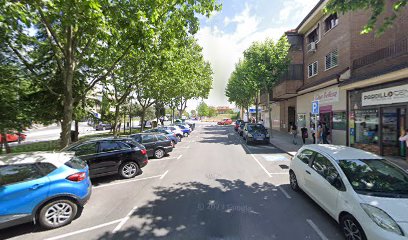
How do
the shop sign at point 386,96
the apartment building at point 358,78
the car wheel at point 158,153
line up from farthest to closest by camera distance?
the car wheel at point 158,153 → the apartment building at point 358,78 → the shop sign at point 386,96

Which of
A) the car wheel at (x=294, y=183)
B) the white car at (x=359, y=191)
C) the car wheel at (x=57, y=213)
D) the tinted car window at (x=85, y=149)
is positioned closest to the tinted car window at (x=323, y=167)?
the white car at (x=359, y=191)

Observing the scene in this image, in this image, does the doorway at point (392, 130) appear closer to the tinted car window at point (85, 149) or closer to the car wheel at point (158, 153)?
the car wheel at point (158, 153)

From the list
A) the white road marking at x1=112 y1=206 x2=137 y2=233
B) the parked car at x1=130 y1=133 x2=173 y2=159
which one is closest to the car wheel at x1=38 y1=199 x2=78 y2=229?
the white road marking at x1=112 y1=206 x2=137 y2=233

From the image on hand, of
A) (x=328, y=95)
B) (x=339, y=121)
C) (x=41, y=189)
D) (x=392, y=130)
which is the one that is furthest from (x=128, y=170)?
(x=328, y=95)

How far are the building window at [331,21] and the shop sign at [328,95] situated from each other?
485 cm

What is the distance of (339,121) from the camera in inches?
552

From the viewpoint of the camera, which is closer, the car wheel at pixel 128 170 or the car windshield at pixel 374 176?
the car windshield at pixel 374 176

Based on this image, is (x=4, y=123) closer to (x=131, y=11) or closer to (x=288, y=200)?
(x=131, y=11)

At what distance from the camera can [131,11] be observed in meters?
7.44

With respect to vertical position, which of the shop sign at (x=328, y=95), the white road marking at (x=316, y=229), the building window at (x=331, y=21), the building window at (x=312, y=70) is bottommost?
the white road marking at (x=316, y=229)

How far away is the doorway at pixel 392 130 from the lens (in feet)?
31.8

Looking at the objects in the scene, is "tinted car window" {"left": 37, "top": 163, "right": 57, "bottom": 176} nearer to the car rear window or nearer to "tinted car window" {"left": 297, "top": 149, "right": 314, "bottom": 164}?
the car rear window

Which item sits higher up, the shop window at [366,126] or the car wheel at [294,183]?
the shop window at [366,126]

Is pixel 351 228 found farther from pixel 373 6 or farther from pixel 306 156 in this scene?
pixel 373 6
